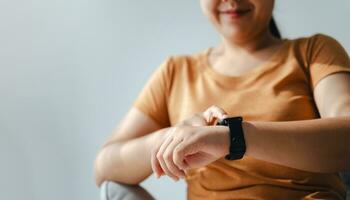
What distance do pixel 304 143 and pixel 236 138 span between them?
0.13 metres

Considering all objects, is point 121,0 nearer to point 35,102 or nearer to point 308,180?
point 35,102

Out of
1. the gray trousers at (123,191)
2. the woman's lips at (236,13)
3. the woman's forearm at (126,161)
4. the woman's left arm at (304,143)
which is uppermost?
the woman's lips at (236,13)

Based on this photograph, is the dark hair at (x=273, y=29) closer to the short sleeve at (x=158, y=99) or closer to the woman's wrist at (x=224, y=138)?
the short sleeve at (x=158, y=99)

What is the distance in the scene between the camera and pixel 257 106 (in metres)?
1.04

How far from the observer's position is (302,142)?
88 centimetres

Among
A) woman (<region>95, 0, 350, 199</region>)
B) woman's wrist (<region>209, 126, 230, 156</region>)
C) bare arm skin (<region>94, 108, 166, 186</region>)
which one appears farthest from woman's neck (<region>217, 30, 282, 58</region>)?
woman's wrist (<region>209, 126, 230, 156</region>)

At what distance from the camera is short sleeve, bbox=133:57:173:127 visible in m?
1.21

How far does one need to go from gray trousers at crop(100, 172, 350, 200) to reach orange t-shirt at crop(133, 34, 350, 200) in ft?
0.32

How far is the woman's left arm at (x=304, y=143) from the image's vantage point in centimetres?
87

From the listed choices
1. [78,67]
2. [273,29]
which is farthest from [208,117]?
[78,67]

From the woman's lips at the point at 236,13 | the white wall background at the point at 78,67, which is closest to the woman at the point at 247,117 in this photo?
the woman's lips at the point at 236,13

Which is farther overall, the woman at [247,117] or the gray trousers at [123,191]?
the gray trousers at [123,191]

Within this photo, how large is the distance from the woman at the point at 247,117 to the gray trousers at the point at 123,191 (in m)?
0.02

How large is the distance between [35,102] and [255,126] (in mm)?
896
